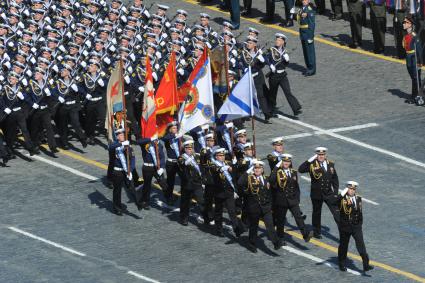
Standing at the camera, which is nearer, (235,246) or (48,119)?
(235,246)

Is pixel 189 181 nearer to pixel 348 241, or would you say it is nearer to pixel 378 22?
pixel 348 241

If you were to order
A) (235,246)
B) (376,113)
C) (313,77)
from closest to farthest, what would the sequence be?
(235,246), (376,113), (313,77)

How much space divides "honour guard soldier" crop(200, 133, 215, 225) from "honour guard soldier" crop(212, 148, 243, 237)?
147mm

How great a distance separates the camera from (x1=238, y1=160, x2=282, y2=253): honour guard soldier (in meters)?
35.7

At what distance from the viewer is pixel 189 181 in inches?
1470

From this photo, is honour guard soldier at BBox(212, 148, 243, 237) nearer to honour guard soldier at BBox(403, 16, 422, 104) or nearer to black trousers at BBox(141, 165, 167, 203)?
black trousers at BBox(141, 165, 167, 203)

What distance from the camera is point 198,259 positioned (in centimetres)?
3531

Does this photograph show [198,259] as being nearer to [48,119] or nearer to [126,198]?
[126,198]

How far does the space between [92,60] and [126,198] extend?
17.1 feet

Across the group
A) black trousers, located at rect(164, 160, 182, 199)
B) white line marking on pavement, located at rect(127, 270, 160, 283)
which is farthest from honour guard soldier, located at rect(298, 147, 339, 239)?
white line marking on pavement, located at rect(127, 270, 160, 283)

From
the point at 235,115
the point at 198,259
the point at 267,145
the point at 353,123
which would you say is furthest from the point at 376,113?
the point at 198,259

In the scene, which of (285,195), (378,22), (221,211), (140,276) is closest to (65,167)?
(221,211)

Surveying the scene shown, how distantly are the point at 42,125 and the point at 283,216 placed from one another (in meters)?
8.95

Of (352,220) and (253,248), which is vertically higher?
(352,220)
